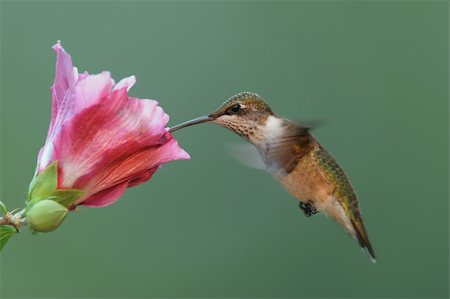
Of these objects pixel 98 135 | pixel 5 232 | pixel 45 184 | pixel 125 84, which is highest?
pixel 125 84

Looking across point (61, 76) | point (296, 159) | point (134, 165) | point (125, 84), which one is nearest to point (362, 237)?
point (296, 159)

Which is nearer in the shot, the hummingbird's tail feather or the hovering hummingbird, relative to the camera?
the hovering hummingbird

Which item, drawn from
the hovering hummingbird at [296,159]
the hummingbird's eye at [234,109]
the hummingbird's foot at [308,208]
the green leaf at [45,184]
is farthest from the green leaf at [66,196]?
the hummingbird's foot at [308,208]

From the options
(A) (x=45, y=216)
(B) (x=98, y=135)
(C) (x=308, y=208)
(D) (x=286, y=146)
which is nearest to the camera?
(A) (x=45, y=216)

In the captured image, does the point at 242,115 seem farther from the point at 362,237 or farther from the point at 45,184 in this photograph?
the point at 45,184

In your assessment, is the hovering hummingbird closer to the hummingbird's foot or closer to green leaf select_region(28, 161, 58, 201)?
the hummingbird's foot

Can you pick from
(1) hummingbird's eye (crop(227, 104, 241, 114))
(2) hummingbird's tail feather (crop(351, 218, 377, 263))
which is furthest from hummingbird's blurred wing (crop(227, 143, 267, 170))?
(2) hummingbird's tail feather (crop(351, 218, 377, 263))

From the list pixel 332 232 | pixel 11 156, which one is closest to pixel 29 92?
pixel 11 156
